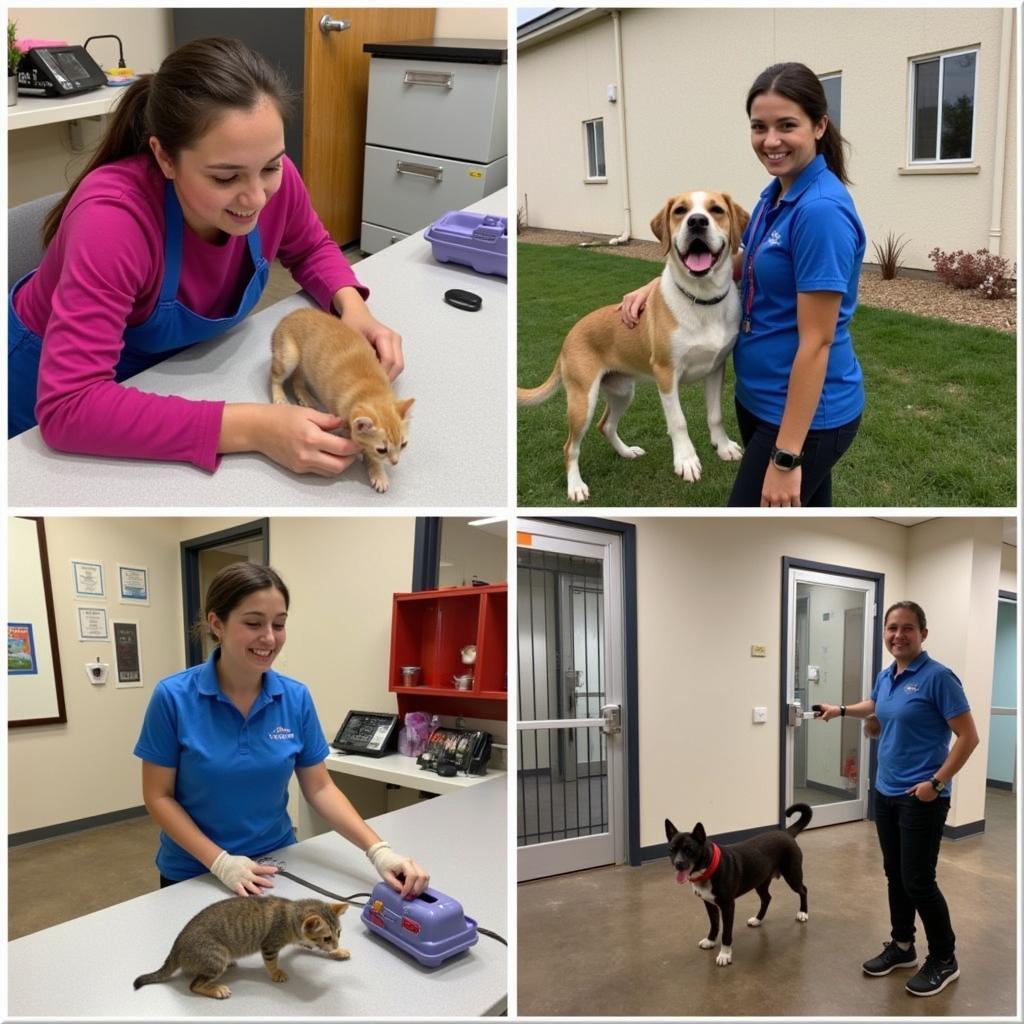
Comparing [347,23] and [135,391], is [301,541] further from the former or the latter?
[347,23]

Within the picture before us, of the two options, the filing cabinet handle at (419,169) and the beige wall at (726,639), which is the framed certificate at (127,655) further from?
the filing cabinet handle at (419,169)

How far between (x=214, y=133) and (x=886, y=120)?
16.9 ft

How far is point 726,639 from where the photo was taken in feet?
12.5

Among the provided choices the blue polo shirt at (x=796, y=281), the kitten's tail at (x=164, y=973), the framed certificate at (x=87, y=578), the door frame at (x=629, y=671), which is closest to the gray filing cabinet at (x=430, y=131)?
the door frame at (x=629, y=671)

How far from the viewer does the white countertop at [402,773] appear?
2.56m

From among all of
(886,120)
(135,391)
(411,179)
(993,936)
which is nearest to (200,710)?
(135,391)

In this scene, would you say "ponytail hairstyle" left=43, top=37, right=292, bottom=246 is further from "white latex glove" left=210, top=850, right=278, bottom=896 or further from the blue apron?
"white latex glove" left=210, top=850, right=278, bottom=896

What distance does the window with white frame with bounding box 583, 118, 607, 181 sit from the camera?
16.2 ft

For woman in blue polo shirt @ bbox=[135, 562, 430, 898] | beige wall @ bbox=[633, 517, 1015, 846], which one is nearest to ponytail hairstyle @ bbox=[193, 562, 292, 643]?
woman in blue polo shirt @ bbox=[135, 562, 430, 898]

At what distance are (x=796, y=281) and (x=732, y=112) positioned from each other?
457 cm

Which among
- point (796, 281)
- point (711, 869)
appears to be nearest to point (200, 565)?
point (711, 869)

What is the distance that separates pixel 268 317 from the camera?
5.64 ft

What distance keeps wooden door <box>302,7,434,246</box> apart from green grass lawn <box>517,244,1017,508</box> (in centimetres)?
128

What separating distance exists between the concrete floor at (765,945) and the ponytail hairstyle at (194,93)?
248 cm
